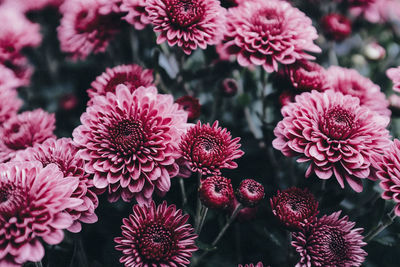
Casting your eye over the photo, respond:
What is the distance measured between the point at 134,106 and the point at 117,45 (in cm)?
80

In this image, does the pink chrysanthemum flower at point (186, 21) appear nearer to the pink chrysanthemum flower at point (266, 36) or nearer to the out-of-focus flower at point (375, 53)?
the pink chrysanthemum flower at point (266, 36)

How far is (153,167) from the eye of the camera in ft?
3.48

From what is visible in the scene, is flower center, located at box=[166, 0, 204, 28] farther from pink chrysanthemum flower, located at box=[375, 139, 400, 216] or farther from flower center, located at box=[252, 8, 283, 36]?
pink chrysanthemum flower, located at box=[375, 139, 400, 216]

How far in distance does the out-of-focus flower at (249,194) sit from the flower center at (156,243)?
25 cm

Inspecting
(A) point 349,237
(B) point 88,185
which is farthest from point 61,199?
(A) point 349,237

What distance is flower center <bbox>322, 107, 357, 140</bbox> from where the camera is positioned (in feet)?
3.65

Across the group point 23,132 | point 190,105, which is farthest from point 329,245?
point 23,132

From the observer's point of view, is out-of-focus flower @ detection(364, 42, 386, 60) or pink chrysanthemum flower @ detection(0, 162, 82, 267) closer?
pink chrysanthemum flower @ detection(0, 162, 82, 267)

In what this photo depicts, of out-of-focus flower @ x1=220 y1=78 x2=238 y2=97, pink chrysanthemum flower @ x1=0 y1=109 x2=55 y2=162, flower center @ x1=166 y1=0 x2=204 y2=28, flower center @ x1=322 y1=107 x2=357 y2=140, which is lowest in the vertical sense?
pink chrysanthemum flower @ x1=0 y1=109 x2=55 y2=162

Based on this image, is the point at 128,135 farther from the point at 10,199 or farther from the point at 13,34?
the point at 13,34

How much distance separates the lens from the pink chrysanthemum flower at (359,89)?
4.53 ft

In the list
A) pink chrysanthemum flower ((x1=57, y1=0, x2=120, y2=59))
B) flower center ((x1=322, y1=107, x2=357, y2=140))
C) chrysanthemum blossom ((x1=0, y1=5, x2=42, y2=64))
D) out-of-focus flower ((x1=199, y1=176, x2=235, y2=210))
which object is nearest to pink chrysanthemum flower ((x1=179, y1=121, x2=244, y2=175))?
out-of-focus flower ((x1=199, y1=176, x2=235, y2=210))

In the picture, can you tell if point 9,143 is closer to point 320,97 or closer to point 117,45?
point 117,45

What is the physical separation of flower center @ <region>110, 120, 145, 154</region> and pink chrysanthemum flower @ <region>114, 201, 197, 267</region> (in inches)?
7.2
